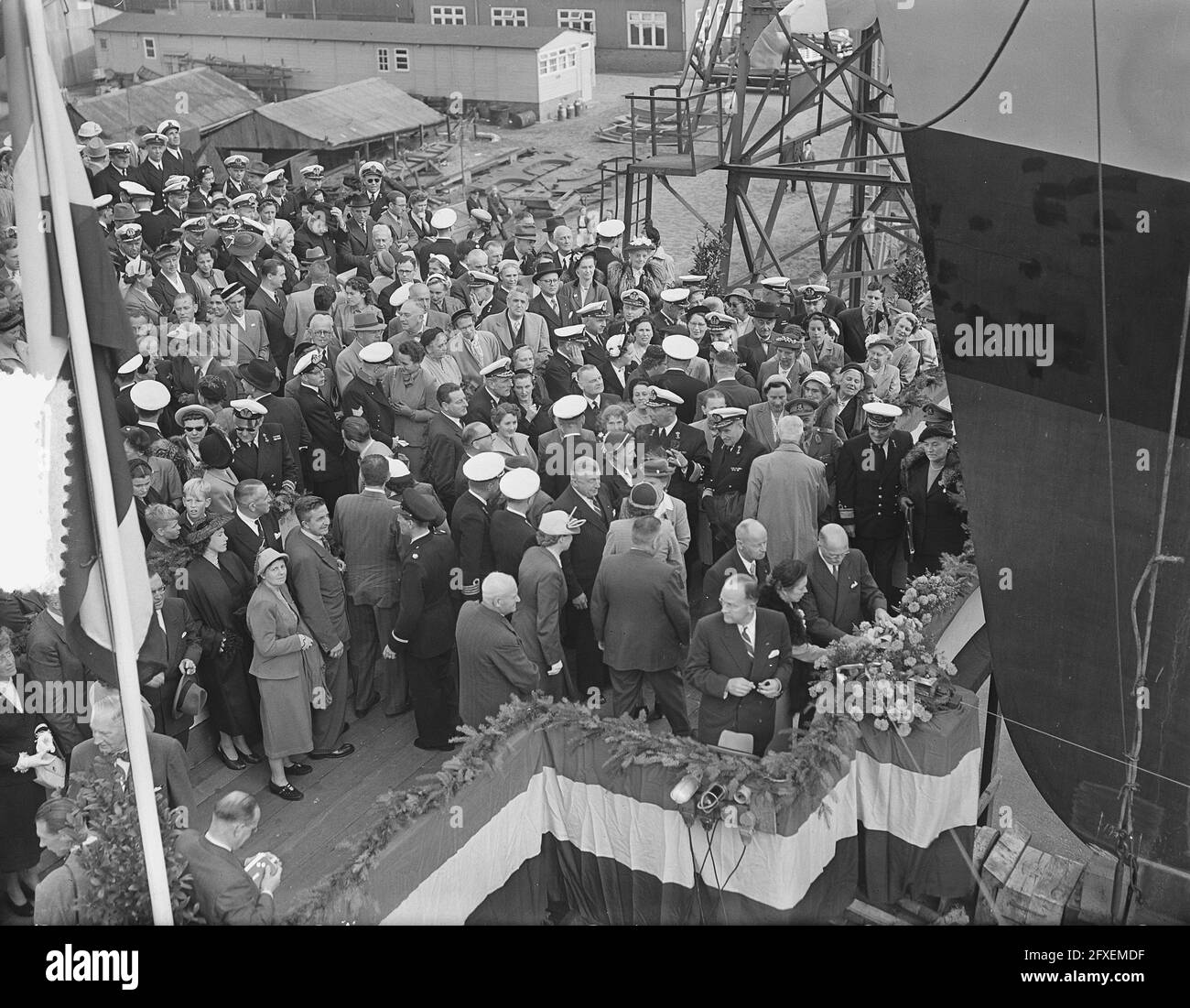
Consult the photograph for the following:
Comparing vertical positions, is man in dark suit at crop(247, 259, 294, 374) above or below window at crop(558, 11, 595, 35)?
below

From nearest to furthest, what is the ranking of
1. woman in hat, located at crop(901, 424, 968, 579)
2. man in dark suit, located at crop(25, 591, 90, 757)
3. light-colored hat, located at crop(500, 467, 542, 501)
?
man in dark suit, located at crop(25, 591, 90, 757), light-colored hat, located at crop(500, 467, 542, 501), woman in hat, located at crop(901, 424, 968, 579)

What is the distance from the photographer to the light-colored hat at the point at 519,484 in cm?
820

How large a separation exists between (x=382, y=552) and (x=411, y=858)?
10.0 feet

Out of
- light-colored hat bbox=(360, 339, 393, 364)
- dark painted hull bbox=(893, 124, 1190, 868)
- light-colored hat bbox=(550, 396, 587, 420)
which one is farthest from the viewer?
light-colored hat bbox=(360, 339, 393, 364)

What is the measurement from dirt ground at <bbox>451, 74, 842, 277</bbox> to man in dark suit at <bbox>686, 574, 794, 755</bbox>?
60.8 ft

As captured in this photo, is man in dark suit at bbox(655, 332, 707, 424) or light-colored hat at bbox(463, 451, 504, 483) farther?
man in dark suit at bbox(655, 332, 707, 424)

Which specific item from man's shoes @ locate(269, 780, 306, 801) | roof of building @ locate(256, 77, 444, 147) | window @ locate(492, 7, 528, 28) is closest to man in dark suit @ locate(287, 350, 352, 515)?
man's shoes @ locate(269, 780, 306, 801)

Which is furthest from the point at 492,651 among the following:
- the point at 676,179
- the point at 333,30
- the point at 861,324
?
the point at 333,30

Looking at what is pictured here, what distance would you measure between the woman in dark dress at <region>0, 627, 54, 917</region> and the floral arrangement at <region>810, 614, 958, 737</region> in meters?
3.81

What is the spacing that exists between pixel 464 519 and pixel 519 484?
39cm

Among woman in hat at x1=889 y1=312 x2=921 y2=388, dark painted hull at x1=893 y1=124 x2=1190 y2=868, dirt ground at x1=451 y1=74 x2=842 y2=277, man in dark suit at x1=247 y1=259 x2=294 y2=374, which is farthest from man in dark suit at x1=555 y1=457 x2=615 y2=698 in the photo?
dirt ground at x1=451 y1=74 x2=842 y2=277

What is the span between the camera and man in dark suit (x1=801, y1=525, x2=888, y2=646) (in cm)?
772

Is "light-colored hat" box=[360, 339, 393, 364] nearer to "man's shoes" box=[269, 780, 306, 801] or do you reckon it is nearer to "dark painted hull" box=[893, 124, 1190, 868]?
"man's shoes" box=[269, 780, 306, 801]

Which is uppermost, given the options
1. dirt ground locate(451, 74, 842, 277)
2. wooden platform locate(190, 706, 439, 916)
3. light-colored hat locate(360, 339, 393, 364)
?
light-colored hat locate(360, 339, 393, 364)
